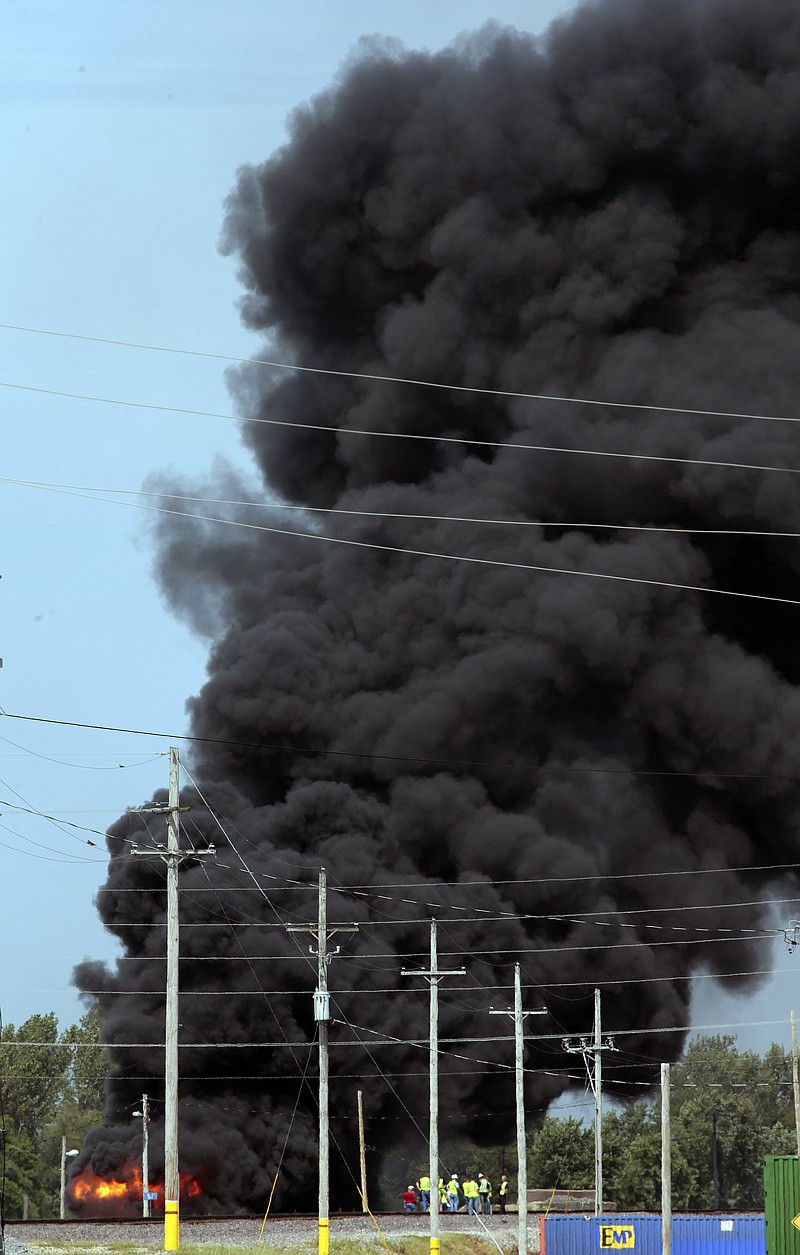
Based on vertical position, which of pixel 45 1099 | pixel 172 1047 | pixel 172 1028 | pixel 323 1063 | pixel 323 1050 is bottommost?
pixel 45 1099

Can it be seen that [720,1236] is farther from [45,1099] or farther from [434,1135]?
[45,1099]

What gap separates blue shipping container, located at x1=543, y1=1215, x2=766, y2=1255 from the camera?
41.9m

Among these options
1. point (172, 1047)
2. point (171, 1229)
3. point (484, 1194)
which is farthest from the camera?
point (484, 1194)

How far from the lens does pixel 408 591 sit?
6631 centimetres

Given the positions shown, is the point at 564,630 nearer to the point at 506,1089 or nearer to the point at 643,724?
the point at 643,724

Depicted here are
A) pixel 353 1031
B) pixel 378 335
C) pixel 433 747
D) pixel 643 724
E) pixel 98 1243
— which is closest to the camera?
pixel 98 1243

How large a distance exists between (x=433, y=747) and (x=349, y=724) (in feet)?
12.2

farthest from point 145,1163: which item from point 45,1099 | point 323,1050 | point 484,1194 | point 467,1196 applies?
point 45,1099

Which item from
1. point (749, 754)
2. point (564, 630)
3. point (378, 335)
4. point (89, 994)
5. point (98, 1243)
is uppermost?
point (378, 335)

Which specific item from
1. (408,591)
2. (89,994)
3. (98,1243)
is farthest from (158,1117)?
(98,1243)

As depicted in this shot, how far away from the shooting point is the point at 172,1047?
3191 centimetres

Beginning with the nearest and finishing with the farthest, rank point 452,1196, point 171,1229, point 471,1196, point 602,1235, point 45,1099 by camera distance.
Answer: point 171,1229, point 602,1235, point 471,1196, point 452,1196, point 45,1099

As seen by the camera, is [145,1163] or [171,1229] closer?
[171,1229]

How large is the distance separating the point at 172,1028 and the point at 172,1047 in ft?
1.21
